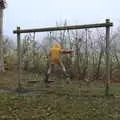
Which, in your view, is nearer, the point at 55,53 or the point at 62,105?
the point at 62,105

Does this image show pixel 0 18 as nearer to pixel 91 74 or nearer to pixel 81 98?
pixel 91 74

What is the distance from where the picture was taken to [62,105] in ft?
34.1

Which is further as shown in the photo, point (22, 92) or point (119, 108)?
point (22, 92)

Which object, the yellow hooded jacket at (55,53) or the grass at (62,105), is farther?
the yellow hooded jacket at (55,53)

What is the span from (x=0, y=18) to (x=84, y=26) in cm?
908

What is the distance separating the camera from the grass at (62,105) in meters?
9.17

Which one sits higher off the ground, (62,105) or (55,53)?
(55,53)

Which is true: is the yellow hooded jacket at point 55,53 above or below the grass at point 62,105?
above

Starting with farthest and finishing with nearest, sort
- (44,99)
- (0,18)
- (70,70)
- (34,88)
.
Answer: (0,18) < (70,70) < (34,88) < (44,99)

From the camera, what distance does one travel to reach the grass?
9.17 meters

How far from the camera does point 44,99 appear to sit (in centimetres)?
1146

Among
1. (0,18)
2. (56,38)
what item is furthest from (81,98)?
(0,18)

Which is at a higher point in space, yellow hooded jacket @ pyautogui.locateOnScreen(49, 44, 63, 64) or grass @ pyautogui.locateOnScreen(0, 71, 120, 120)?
yellow hooded jacket @ pyautogui.locateOnScreen(49, 44, 63, 64)

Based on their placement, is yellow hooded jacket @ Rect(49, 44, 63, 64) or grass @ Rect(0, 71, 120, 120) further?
yellow hooded jacket @ Rect(49, 44, 63, 64)
